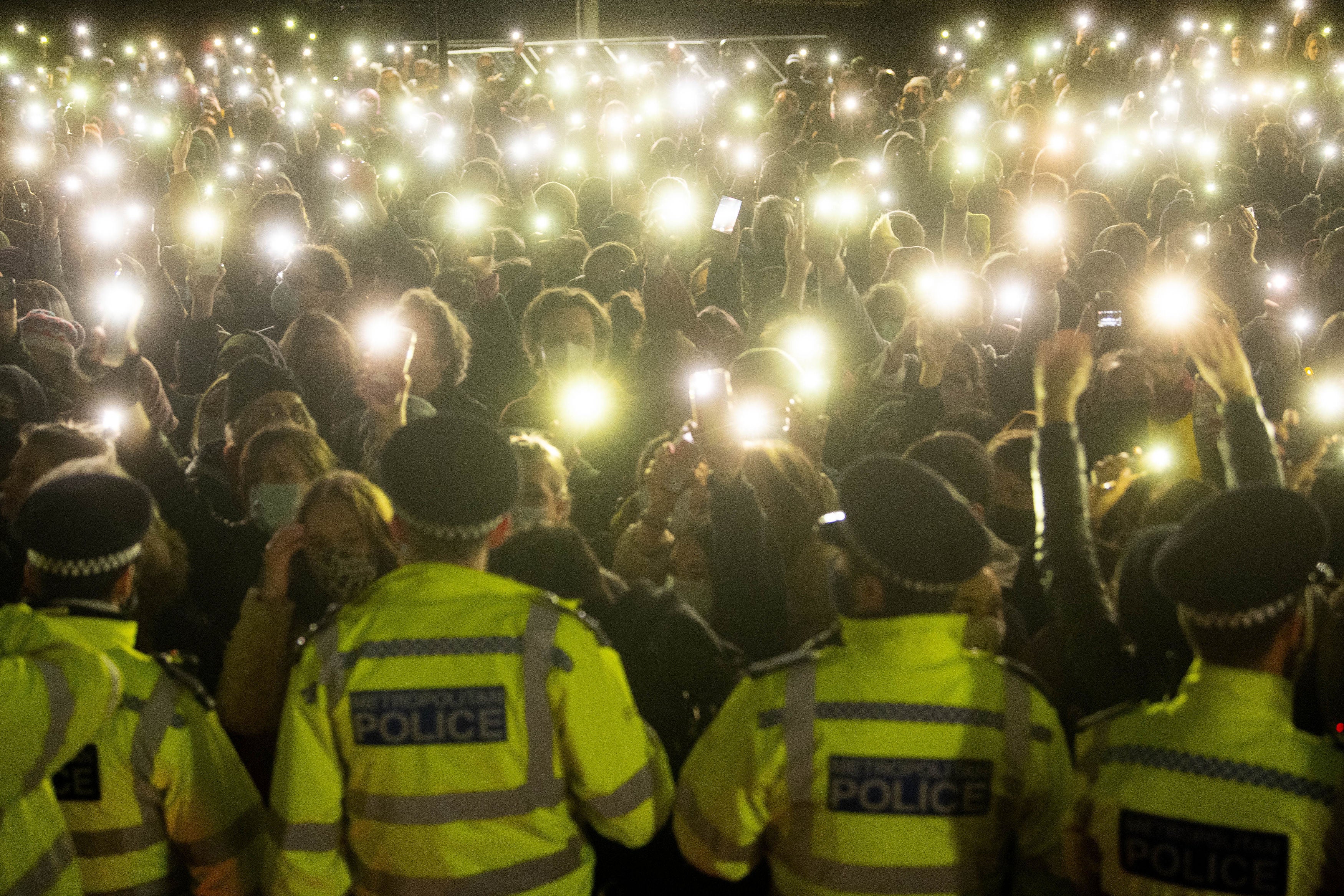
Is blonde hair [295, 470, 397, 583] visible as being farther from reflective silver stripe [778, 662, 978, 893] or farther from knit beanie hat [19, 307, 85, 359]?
knit beanie hat [19, 307, 85, 359]

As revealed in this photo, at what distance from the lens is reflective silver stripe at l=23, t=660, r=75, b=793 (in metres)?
2.28

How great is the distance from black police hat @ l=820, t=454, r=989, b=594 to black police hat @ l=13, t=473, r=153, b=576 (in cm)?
178

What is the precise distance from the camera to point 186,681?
2.60 m

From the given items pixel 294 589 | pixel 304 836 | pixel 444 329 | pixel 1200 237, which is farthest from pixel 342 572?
pixel 1200 237

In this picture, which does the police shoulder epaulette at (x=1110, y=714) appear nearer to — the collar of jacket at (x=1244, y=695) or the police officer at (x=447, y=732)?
the collar of jacket at (x=1244, y=695)

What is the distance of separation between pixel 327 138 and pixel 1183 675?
36.4 feet

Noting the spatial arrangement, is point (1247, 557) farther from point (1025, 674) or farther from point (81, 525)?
point (81, 525)

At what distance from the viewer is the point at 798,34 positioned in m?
20.4

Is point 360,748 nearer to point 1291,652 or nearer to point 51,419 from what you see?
point 1291,652

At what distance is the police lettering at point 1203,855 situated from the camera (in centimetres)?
209

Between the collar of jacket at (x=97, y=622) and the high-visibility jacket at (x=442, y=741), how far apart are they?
1.63 feet

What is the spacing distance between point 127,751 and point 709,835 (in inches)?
55.0

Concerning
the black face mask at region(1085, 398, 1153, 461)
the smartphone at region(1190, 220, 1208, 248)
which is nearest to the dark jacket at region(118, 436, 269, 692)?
the black face mask at region(1085, 398, 1153, 461)

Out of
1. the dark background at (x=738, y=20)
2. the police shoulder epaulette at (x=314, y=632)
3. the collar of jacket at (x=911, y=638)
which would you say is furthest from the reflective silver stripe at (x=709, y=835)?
the dark background at (x=738, y=20)
